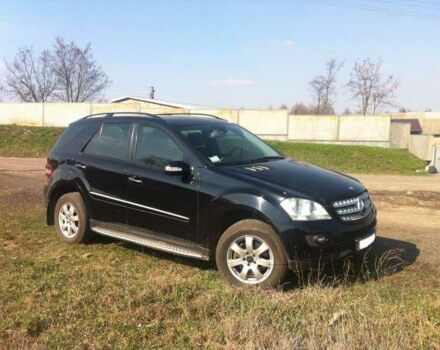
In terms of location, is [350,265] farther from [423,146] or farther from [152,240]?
[423,146]

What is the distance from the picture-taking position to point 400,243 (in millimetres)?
7172

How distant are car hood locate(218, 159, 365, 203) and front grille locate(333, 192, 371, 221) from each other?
53 mm

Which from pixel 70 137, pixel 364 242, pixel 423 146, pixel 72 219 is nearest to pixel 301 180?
pixel 364 242

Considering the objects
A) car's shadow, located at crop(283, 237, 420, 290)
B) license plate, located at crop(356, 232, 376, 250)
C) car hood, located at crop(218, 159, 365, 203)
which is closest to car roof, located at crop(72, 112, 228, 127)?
car hood, located at crop(218, 159, 365, 203)

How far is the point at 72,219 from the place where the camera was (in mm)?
7012

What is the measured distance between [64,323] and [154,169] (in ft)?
7.30

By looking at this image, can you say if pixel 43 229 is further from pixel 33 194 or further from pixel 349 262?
pixel 349 262

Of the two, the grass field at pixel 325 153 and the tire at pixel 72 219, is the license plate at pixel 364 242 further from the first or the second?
the grass field at pixel 325 153

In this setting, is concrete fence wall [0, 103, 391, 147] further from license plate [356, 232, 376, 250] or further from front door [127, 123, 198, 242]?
license plate [356, 232, 376, 250]

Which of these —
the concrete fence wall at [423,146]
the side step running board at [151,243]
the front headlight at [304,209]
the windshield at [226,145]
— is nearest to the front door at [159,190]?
the side step running board at [151,243]

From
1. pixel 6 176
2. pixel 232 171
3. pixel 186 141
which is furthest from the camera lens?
pixel 6 176

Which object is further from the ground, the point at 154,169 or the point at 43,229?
the point at 154,169

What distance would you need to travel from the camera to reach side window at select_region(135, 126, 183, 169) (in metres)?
5.99

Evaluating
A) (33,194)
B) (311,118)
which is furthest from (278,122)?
(33,194)
